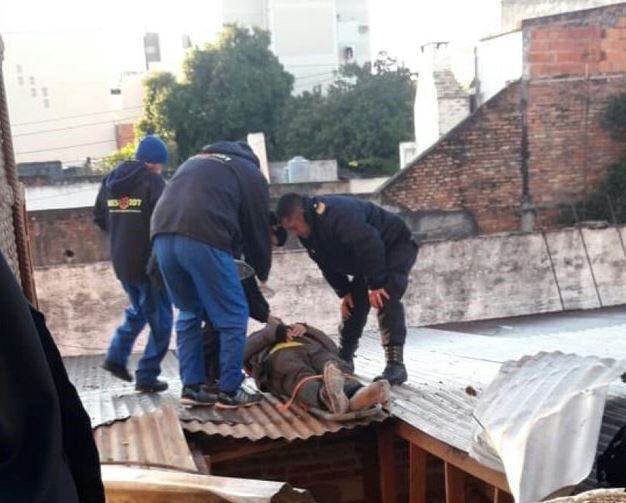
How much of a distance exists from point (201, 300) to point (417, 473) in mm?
1433

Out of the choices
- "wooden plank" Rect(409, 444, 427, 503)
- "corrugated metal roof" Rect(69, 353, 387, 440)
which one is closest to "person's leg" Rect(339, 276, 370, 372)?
"corrugated metal roof" Rect(69, 353, 387, 440)

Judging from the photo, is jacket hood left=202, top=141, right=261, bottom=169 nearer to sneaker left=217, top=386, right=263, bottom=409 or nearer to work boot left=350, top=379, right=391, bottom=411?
sneaker left=217, top=386, right=263, bottom=409

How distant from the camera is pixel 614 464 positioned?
300 centimetres

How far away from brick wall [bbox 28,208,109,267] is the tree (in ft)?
52.6

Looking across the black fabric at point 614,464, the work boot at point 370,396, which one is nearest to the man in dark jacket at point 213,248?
the work boot at point 370,396

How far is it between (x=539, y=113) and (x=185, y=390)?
12932mm

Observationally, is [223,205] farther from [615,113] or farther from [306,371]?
[615,113]

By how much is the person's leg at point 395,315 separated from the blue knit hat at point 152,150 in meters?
1.44

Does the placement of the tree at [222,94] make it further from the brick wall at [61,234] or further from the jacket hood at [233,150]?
the jacket hood at [233,150]

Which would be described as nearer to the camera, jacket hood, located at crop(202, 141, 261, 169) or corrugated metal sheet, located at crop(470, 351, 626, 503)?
corrugated metal sheet, located at crop(470, 351, 626, 503)

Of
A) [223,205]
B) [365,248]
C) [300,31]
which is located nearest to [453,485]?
[365,248]

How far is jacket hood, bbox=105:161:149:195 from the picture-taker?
4.54 meters

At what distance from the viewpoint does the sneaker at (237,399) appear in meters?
4.23

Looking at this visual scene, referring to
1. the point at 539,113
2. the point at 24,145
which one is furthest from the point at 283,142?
the point at 24,145
